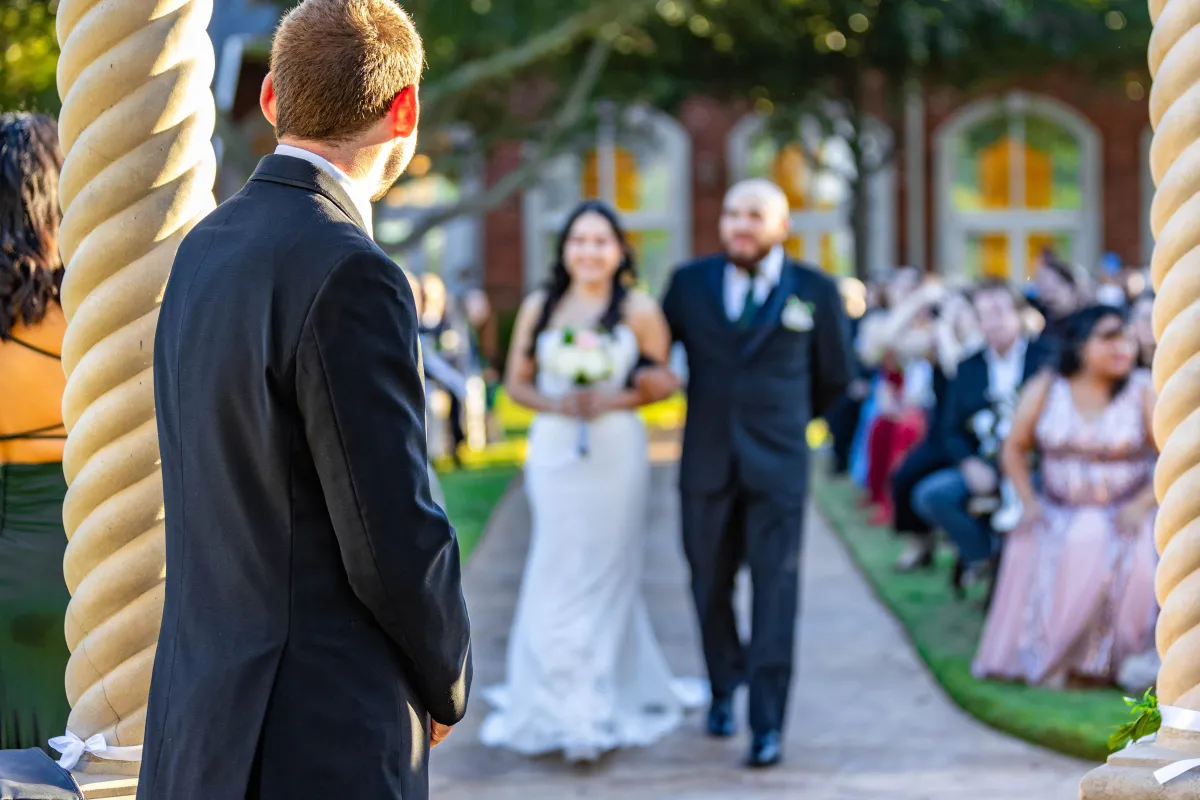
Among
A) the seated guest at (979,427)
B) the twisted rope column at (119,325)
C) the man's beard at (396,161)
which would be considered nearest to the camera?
the man's beard at (396,161)

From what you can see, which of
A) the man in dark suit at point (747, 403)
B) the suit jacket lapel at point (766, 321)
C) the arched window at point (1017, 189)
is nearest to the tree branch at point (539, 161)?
the man in dark suit at point (747, 403)

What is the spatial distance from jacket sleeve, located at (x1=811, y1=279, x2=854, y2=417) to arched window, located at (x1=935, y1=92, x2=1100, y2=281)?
24304 mm

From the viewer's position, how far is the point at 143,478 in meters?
3.07

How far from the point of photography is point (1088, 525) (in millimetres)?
7344

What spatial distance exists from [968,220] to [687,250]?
542cm

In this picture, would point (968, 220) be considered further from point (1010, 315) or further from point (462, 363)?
point (1010, 315)

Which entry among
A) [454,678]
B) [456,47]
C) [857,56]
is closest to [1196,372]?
[454,678]

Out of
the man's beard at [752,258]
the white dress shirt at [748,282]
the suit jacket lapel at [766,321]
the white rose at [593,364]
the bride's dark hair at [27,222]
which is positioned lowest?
the white rose at [593,364]

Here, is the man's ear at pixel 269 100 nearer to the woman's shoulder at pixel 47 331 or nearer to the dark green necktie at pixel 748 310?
the woman's shoulder at pixel 47 331

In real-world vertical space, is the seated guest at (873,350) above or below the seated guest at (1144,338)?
below

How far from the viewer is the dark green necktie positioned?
21.8 feet

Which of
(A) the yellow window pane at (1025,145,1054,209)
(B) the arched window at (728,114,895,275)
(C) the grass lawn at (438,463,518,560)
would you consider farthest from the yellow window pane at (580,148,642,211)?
(C) the grass lawn at (438,463,518,560)

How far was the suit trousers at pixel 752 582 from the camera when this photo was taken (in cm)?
629

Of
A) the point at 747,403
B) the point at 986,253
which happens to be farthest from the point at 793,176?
the point at 747,403
